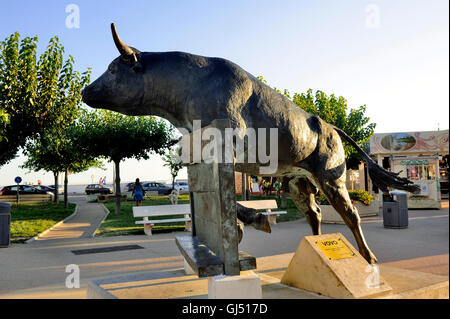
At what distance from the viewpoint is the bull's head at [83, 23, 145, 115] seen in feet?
11.3

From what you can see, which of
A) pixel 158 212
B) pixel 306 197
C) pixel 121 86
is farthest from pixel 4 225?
pixel 306 197

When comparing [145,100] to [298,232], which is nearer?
[145,100]

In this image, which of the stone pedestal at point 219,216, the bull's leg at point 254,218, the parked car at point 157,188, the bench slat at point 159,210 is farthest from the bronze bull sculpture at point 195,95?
the parked car at point 157,188

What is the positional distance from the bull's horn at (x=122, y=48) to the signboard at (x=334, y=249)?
275 centimetres

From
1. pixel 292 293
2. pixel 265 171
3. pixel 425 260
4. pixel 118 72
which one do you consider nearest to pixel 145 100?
pixel 118 72

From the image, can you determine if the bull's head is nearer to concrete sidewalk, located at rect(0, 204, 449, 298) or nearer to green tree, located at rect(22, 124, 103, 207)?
concrete sidewalk, located at rect(0, 204, 449, 298)

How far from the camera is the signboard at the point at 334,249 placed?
374 centimetres

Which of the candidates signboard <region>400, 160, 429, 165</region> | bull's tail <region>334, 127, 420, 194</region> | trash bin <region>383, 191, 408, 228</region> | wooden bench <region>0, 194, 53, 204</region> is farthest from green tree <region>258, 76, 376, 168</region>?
wooden bench <region>0, 194, 53, 204</region>

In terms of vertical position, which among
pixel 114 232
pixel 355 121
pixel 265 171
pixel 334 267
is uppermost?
pixel 355 121

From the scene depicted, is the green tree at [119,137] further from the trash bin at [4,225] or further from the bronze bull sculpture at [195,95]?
the bronze bull sculpture at [195,95]

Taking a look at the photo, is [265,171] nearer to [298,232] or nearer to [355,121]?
[298,232]

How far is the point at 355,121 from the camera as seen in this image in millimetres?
25203

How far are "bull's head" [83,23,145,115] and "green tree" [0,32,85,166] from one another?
7.44 metres
